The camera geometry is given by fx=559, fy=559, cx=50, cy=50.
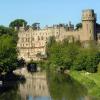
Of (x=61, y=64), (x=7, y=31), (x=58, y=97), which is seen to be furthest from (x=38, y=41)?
(x=58, y=97)

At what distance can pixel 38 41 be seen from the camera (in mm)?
122938

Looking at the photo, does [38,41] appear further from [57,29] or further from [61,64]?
[61,64]

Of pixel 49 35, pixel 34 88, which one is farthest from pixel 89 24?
pixel 34 88

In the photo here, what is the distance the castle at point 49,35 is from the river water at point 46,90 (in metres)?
40.0

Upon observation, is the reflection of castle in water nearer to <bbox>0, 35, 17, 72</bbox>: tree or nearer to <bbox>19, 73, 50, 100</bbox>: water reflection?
<bbox>19, 73, 50, 100</bbox>: water reflection

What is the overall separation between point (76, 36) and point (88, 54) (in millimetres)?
34586

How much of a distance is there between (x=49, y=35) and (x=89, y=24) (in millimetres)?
18070

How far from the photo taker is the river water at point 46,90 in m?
46.4

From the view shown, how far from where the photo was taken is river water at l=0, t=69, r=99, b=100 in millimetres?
46375

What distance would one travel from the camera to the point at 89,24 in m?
104

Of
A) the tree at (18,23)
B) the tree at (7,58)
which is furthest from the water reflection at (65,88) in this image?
the tree at (18,23)

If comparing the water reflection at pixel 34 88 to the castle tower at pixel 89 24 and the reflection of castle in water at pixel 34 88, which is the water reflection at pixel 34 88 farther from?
the castle tower at pixel 89 24

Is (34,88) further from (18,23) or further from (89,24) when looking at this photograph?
(18,23)

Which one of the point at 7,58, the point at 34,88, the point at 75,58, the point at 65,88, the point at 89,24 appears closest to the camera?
the point at 65,88
